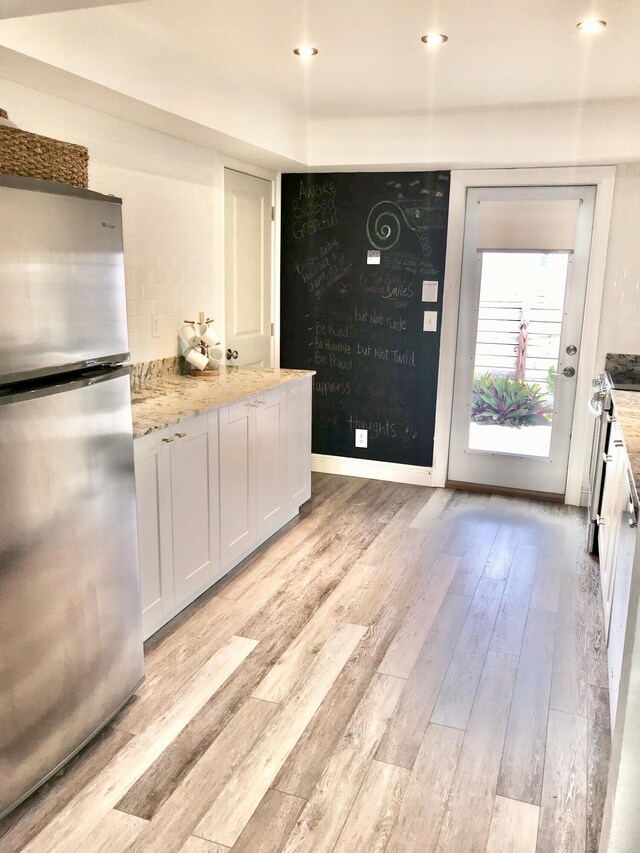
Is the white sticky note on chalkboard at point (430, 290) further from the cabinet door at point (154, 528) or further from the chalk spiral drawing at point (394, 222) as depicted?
the cabinet door at point (154, 528)

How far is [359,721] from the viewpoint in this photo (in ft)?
7.64

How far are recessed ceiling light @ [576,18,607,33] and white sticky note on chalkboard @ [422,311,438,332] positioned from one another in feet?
7.03

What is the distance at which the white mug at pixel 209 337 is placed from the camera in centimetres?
379

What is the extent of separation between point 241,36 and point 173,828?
2942mm

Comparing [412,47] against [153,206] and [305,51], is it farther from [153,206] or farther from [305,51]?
[153,206]

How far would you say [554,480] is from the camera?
4652 millimetres

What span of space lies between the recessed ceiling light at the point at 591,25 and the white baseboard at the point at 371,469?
115 inches

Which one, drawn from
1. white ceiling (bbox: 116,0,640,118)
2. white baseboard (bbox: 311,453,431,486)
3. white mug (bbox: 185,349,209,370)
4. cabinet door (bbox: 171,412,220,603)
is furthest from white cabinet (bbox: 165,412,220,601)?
white baseboard (bbox: 311,453,431,486)

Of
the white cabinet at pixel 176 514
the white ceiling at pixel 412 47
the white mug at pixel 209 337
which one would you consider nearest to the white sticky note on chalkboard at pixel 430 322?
the white ceiling at pixel 412 47

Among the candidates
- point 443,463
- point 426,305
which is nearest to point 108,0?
point 426,305

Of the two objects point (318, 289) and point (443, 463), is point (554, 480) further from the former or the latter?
point (318, 289)

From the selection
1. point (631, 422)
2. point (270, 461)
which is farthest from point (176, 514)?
point (631, 422)

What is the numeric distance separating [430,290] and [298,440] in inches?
57.2

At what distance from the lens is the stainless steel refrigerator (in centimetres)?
173
